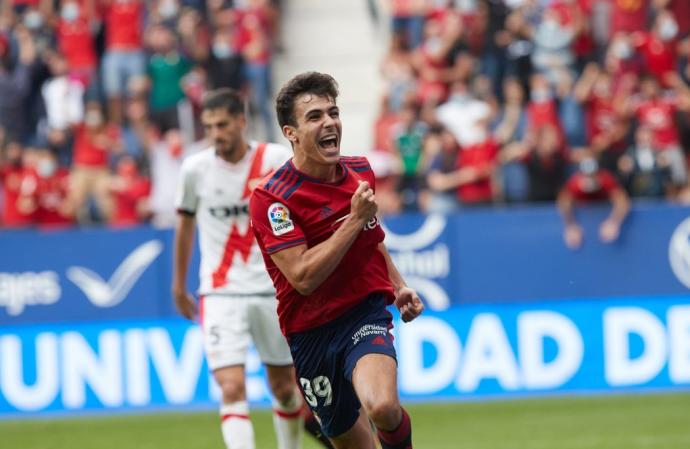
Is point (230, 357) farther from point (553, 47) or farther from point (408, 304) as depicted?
point (553, 47)

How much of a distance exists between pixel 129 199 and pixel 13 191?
1.52 meters

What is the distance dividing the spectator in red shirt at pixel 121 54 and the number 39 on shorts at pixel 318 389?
41.5 feet

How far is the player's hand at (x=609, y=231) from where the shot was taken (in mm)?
15258

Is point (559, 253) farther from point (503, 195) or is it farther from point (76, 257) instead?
point (76, 257)

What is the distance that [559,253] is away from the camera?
50.7ft

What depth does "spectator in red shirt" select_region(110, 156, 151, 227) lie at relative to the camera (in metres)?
17.5

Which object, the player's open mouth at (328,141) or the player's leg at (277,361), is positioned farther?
the player's leg at (277,361)

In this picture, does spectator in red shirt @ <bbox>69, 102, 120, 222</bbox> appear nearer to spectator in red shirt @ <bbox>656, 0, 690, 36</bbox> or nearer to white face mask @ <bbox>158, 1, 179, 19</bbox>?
white face mask @ <bbox>158, 1, 179, 19</bbox>

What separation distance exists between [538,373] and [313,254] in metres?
8.36

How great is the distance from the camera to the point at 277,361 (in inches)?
367

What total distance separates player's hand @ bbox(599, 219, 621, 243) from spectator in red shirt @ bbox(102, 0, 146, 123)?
23.7 ft

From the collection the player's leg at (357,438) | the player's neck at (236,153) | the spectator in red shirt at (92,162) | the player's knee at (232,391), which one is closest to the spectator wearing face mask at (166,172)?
the spectator in red shirt at (92,162)

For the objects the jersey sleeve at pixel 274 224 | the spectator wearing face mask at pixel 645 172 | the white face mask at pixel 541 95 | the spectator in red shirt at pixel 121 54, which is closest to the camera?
the jersey sleeve at pixel 274 224

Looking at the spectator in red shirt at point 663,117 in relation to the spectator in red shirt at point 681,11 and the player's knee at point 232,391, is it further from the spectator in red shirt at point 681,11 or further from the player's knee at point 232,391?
the player's knee at point 232,391
